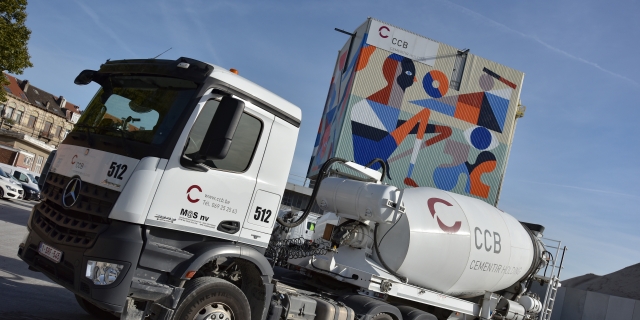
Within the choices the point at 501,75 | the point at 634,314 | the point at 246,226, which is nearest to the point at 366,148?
the point at 501,75

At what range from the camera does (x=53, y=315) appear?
709 cm

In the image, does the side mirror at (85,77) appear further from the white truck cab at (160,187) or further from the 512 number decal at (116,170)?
the 512 number decal at (116,170)

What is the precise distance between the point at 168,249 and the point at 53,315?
8.93 ft

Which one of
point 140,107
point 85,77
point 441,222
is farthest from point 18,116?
point 140,107

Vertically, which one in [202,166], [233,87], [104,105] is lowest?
[202,166]

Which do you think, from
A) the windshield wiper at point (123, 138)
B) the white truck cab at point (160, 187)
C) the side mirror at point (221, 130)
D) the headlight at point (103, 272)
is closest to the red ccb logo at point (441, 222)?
the white truck cab at point (160, 187)

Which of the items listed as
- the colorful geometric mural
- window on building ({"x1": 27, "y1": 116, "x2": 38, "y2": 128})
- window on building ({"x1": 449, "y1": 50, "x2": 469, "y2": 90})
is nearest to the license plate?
the colorful geometric mural

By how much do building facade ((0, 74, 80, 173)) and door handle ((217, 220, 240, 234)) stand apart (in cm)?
5227

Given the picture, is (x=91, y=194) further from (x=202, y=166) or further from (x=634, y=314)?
(x=634, y=314)

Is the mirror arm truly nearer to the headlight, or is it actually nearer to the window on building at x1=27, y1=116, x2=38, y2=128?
the headlight

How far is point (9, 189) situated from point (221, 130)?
26911mm

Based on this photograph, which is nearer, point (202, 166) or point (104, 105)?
point (202, 166)

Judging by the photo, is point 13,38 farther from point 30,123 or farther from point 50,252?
point 30,123

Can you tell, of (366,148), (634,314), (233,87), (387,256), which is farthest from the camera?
(366,148)
